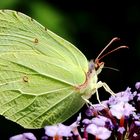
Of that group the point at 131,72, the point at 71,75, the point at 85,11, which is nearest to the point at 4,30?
the point at 71,75

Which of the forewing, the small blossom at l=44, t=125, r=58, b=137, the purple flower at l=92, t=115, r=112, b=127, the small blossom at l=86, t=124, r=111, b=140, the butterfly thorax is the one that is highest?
the forewing

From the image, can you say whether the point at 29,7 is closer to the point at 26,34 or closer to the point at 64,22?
the point at 64,22

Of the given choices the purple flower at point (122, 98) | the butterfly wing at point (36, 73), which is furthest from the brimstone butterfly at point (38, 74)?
the purple flower at point (122, 98)

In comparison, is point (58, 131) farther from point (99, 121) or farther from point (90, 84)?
point (90, 84)

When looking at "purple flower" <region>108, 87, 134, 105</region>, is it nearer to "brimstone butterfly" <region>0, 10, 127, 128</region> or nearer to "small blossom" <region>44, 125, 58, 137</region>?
"brimstone butterfly" <region>0, 10, 127, 128</region>

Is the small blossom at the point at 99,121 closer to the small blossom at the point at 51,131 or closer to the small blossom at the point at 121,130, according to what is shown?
the small blossom at the point at 121,130

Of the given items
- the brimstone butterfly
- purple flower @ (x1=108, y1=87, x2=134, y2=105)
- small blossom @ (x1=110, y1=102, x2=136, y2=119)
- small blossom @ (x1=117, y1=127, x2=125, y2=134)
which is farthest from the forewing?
small blossom @ (x1=117, y1=127, x2=125, y2=134)

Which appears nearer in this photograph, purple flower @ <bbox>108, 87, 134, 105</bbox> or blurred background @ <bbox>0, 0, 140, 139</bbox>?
purple flower @ <bbox>108, 87, 134, 105</bbox>

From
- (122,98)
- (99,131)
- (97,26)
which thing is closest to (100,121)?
(99,131)
